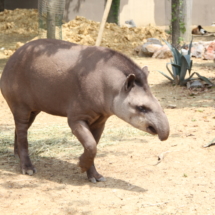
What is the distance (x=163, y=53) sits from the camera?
43.1ft

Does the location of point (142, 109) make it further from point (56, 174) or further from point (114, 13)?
point (114, 13)

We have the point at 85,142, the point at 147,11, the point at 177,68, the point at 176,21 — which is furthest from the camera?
the point at 147,11

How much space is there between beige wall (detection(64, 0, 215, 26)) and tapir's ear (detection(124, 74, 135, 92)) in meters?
16.9

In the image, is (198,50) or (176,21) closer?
(198,50)

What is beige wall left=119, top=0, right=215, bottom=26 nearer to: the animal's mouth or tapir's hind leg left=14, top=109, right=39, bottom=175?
tapir's hind leg left=14, top=109, right=39, bottom=175

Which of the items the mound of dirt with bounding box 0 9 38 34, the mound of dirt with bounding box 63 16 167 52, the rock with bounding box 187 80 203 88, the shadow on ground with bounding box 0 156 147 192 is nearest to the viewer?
the shadow on ground with bounding box 0 156 147 192

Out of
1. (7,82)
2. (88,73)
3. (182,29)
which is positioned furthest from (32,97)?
(182,29)

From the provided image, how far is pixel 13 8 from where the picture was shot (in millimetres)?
20938

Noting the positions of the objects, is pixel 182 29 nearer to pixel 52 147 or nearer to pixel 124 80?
pixel 52 147

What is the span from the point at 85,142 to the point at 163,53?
939cm

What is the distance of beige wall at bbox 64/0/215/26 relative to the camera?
67.1 ft

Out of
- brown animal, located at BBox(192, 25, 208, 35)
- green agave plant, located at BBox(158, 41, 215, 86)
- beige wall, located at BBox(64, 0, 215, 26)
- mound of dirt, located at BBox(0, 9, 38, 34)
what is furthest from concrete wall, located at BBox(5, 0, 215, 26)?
green agave plant, located at BBox(158, 41, 215, 86)

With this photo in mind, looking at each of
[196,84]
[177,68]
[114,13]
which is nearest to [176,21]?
[114,13]

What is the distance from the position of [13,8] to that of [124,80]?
18.0 meters
